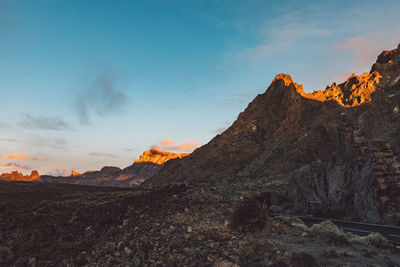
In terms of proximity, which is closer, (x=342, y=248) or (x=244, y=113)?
(x=342, y=248)

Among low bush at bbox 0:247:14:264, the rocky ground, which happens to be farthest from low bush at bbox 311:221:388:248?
low bush at bbox 0:247:14:264

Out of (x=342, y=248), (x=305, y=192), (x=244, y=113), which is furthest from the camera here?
(x=244, y=113)

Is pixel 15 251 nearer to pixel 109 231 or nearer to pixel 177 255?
pixel 109 231

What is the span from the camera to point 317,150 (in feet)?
231

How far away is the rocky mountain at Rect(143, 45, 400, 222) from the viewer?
21859 millimetres

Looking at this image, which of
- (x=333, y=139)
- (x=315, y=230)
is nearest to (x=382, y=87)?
(x=333, y=139)

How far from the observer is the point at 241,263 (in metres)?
7.59

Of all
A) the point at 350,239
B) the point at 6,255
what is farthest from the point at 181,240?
the point at 6,255

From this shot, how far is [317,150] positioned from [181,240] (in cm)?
6889

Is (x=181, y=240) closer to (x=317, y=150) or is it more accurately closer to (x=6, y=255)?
(x=6, y=255)

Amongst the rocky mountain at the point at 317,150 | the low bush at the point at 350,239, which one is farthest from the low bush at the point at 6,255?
the rocky mountain at the point at 317,150

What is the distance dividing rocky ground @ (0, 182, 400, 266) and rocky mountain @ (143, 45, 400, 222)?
42.5 ft

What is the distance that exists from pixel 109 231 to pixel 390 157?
876 inches

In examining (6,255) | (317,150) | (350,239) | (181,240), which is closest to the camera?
(181,240)
